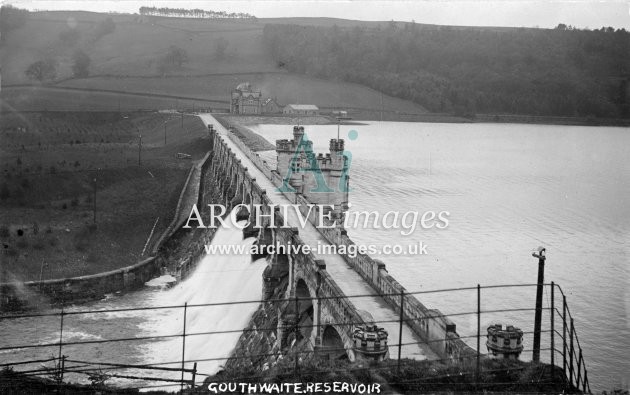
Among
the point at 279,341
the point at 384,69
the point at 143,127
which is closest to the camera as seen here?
the point at 279,341

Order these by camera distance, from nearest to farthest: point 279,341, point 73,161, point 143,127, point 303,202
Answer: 1. point 279,341
2. point 303,202
3. point 73,161
4. point 143,127

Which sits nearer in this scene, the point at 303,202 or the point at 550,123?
the point at 303,202

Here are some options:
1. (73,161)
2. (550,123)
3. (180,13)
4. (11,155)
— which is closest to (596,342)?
(73,161)

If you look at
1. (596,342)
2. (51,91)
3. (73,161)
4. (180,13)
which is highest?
(180,13)

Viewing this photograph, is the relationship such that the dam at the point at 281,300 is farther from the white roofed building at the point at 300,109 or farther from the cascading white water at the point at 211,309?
the white roofed building at the point at 300,109

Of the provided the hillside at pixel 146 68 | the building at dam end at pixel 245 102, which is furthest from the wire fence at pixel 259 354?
the hillside at pixel 146 68

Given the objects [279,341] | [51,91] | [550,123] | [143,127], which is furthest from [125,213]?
[550,123]

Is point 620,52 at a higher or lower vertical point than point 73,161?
higher

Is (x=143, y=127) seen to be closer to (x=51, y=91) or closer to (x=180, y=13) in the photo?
(x=51, y=91)
